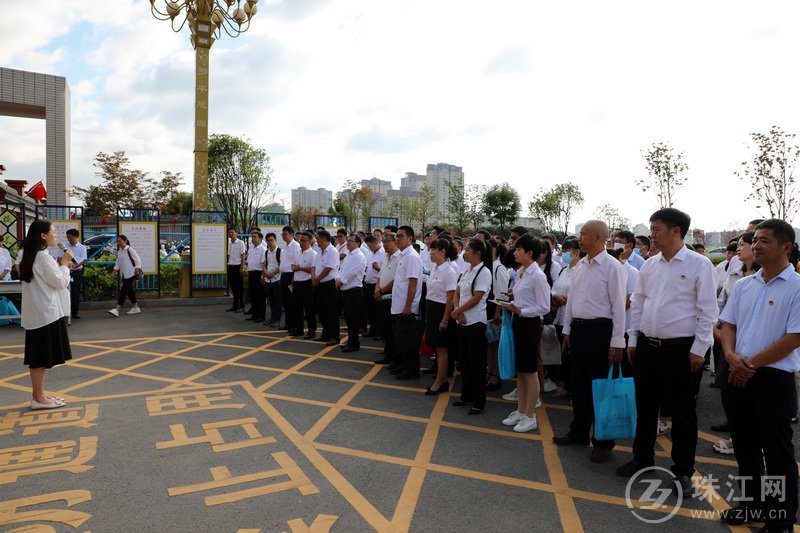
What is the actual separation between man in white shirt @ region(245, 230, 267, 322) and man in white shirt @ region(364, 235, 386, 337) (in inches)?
104

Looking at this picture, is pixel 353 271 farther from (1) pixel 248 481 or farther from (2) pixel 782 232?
(2) pixel 782 232

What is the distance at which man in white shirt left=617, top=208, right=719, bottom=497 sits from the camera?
3.27 metres

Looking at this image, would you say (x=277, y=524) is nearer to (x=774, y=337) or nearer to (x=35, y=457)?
(x=35, y=457)

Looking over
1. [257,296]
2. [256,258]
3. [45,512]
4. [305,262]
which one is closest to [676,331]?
[45,512]

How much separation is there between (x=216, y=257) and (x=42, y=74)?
14195 millimetres

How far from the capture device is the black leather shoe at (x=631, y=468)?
3.65 meters

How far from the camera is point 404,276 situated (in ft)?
21.3

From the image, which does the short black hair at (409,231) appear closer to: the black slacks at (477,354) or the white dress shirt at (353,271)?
the white dress shirt at (353,271)

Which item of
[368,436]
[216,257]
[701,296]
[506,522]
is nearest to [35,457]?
[368,436]

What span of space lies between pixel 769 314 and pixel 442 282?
10.5 feet

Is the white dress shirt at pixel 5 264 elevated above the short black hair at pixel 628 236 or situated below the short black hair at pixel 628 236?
below

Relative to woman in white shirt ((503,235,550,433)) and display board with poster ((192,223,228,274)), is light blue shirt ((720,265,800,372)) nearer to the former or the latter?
woman in white shirt ((503,235,550,433))

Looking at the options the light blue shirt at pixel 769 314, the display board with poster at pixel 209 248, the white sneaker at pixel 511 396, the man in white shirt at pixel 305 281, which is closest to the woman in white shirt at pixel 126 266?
the display board with poster at pixel 209 248

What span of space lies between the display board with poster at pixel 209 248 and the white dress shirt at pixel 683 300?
37.8 feet
